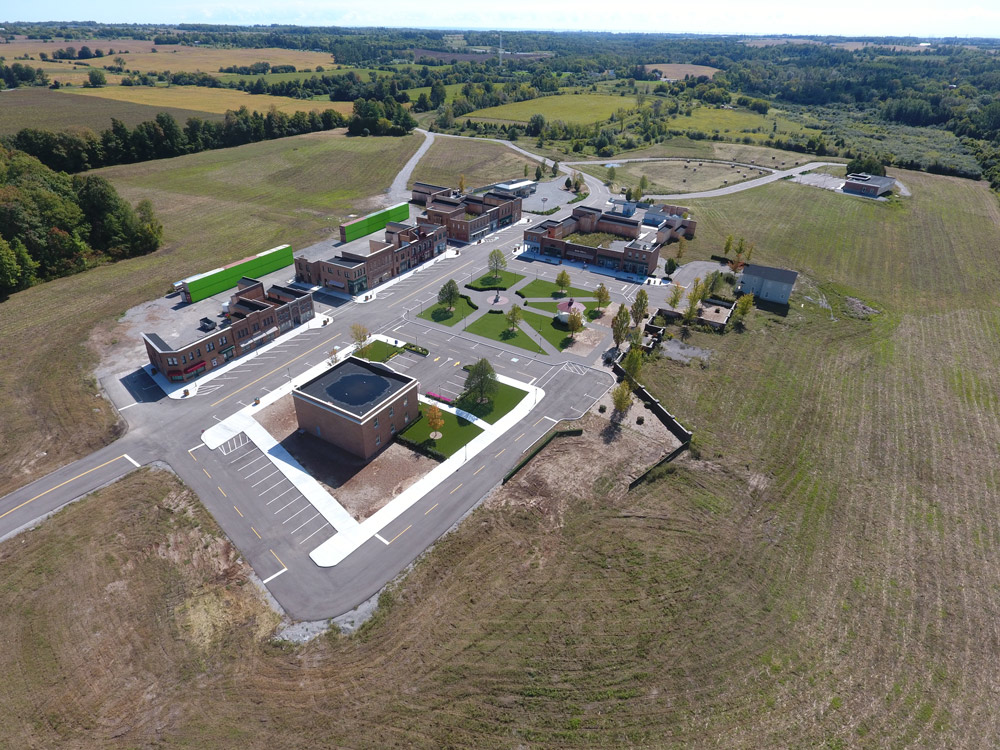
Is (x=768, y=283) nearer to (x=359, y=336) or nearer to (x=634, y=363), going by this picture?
(x=634, y=363)

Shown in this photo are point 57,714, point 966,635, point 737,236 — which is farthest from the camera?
point 737,236

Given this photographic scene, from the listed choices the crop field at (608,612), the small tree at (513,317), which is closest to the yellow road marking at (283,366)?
the crop field at (608,612)

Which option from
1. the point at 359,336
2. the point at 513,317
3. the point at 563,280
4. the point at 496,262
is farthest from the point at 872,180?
the point at 359,336

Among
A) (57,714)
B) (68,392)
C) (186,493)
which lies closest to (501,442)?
(186,493)

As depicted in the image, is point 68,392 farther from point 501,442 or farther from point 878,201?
point 878,201

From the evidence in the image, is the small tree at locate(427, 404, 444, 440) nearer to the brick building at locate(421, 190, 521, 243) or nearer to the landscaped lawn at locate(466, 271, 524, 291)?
the landscaped lawn at locate(466, 271, 524, 291)

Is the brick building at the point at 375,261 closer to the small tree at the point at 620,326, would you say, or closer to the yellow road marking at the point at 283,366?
the yellow road marking at the point at 283,366

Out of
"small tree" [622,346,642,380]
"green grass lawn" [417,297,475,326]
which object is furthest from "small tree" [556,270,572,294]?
"small tree" [622,346,642,380]
